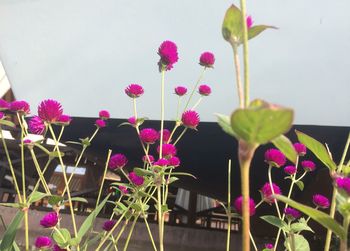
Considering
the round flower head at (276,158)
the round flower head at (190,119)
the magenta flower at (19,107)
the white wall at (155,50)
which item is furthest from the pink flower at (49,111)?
the white wall at (155,50)

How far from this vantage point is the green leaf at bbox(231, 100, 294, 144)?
0.63ft

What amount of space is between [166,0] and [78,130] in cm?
112

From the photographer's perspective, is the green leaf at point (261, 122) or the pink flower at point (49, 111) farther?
the pink flower at point (49, 111)

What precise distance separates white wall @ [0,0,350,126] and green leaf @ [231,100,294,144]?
4.99 ft

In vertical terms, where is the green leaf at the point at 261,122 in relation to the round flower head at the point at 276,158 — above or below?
A: above

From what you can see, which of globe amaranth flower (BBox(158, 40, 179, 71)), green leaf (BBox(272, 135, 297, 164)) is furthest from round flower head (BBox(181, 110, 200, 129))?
green leaf (BBox(272, 135, 297, 164))

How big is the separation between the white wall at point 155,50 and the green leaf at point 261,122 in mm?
1521

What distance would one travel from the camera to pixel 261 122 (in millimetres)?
198

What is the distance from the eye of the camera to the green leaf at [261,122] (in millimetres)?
191

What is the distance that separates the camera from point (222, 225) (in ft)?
14.6

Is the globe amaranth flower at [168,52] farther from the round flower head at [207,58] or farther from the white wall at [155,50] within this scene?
the white wall at [155,50]

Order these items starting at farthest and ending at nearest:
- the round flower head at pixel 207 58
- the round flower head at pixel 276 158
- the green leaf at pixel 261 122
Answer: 1. the round flower head at pixel 207 58
2. the round flower head at pixel 276 158
3. the green leaf at pixel 261 122

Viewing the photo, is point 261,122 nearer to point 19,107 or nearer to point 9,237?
point 9,237

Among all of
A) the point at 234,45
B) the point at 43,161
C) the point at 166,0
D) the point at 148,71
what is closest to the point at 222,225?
the point at 43,161
